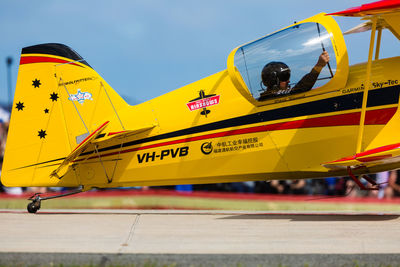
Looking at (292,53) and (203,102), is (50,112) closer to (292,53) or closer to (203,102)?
(203,102)

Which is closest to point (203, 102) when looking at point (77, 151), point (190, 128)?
point (190, 128)

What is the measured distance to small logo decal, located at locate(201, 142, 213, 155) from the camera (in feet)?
24.0

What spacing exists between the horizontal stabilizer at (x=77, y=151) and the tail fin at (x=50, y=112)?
0.11 m

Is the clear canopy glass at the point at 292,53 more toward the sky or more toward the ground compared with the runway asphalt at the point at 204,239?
more toward the sky

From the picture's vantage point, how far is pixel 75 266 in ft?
12.7

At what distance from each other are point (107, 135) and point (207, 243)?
355cm

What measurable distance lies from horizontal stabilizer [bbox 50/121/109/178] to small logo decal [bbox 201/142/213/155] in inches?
68.9

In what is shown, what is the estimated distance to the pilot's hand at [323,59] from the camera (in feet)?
21.3

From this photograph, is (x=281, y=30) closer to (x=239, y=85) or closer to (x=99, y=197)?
(x=239, y=85)

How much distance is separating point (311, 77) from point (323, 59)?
11.7 inches

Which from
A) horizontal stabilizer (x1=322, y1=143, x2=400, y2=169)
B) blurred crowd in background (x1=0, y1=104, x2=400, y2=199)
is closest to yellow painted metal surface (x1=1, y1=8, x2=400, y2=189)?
horizontal stabilizer (x1=322, y1=143, x2=400, y2=169)

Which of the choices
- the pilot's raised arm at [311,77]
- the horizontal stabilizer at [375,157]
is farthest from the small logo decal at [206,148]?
the horizontal stabilizer at [375,157]

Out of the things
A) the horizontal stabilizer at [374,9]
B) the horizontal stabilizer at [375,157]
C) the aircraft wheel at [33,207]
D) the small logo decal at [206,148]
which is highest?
the horizontal stabilizer at [374,9]

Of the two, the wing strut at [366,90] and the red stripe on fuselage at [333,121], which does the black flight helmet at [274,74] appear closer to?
the red stripe on fuselage at [333,121]
